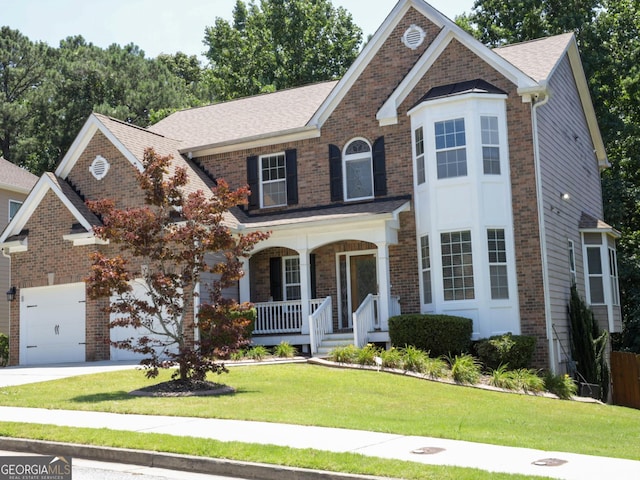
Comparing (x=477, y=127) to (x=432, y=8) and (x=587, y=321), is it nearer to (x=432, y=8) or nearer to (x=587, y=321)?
(x=432, y=8)

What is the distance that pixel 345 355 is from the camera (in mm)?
18125

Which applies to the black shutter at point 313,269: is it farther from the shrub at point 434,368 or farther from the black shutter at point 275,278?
the shrub at point 434,368

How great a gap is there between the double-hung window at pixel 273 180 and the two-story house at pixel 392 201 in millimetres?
47

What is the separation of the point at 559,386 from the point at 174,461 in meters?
11.3

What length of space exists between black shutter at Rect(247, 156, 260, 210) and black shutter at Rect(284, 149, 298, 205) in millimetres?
1128

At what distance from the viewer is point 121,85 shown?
45406 mm

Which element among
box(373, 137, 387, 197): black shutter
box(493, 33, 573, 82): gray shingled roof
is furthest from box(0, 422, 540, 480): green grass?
box(493, 33, 573, 82): gray shingled roof

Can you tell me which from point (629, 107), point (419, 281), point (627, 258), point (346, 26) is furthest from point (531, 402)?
point (346, 26)

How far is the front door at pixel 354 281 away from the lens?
2227 centimetres

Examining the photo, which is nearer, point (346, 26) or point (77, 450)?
point (77, 450)

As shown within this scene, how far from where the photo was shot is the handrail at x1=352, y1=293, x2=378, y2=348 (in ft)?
63.7

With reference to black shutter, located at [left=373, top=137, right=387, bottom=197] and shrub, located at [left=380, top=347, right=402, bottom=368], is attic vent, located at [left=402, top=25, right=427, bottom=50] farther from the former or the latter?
shrub, located at [left=380, top=347, right=402, bottom=368]

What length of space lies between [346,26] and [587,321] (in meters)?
29.0

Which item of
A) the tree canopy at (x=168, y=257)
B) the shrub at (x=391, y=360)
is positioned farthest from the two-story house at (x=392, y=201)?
the tree canopy at (x=168, y=257)
